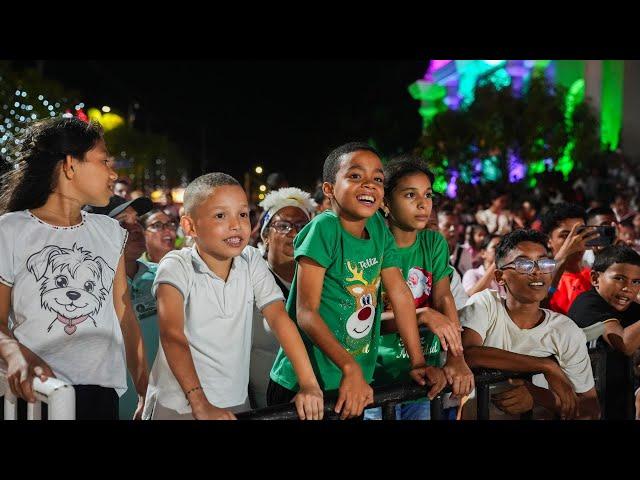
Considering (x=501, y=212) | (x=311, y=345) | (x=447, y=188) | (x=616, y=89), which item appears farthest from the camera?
(x=447, y=188)

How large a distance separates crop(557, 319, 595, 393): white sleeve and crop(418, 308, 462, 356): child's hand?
2.05ft

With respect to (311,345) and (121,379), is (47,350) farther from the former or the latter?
(311,345)

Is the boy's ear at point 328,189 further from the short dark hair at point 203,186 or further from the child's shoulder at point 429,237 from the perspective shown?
the child's shoulder at point 429,237

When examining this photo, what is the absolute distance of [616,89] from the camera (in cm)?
3328

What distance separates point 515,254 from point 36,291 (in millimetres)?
2445

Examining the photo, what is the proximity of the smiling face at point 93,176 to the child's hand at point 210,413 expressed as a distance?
112 cm

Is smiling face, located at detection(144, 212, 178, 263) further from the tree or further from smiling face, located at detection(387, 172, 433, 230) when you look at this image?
the tree

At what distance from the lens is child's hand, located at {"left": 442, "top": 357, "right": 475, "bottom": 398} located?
3258mm

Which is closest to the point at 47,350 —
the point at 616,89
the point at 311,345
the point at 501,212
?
the point at 311,345

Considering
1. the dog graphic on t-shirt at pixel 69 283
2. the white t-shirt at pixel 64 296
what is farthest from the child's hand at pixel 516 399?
the dog graphic on t-shirt at pixel 69 283

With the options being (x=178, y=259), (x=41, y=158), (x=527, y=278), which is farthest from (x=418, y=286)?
(x=41, y=158)

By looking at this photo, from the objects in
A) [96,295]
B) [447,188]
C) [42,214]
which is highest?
[447,188]

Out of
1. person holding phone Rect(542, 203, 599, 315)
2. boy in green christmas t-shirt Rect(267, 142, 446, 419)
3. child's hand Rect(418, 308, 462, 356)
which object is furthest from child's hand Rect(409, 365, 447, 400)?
person holding phone Rect(542, 203, 599, 315)

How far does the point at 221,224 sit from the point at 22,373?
982 mm
